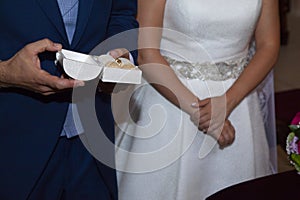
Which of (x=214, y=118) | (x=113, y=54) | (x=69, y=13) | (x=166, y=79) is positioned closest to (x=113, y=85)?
(x=113, y=54)

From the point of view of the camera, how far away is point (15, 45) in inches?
53.9

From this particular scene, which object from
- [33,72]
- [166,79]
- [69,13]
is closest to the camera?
[33,72]

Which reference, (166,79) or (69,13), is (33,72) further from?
(166,79)

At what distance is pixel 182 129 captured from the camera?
2051 mm

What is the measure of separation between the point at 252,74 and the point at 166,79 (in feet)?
0.98

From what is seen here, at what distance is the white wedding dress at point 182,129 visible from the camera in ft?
6.61

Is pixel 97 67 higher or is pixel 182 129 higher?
pixel 97 67

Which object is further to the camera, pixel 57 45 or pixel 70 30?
pixel 70 30

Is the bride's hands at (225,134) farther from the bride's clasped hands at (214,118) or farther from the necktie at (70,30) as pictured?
the necktie at (70,30)

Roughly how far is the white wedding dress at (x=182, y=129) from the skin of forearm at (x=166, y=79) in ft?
0.21

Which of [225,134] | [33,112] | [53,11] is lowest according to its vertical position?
[225,134]

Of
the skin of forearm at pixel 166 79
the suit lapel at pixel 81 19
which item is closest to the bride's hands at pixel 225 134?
the skin of forearm at pixel 166 79

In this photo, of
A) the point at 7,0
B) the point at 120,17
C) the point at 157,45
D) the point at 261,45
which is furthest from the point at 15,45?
the point at 261,45

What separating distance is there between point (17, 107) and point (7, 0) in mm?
248
